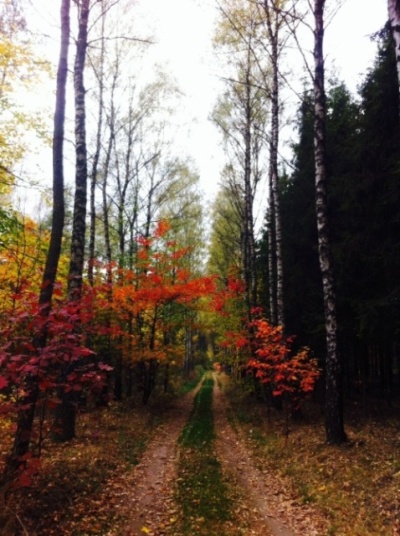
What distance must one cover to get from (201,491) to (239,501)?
30.8 inches

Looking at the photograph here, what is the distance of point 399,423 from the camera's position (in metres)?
11.6

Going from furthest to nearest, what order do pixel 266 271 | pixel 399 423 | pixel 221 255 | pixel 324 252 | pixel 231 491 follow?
pixel 221 255 → pixel 266 271 → pixel 399 423 → pixel 324 252 → pixel 231 491

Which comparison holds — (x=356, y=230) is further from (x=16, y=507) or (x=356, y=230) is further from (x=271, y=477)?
(x=16, y=507)

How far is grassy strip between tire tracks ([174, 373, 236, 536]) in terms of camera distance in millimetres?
5699

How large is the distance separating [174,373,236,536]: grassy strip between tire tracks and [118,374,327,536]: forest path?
0.16 meters

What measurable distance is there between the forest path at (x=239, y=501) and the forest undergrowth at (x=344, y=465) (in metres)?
0.30

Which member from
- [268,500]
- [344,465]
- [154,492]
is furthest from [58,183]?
[344,465]

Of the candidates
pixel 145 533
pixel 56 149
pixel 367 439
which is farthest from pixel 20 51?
pixel 367 439

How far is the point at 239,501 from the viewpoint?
668cm

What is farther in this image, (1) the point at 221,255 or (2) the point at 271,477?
(1) the point at 221,255

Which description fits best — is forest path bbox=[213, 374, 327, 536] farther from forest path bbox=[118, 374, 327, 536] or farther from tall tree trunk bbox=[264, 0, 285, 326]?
tall tree trunk bbox=[264, 0, 285, 326]

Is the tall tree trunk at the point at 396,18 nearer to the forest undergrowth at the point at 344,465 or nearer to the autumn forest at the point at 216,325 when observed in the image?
the autumn forest at the point at 216,325

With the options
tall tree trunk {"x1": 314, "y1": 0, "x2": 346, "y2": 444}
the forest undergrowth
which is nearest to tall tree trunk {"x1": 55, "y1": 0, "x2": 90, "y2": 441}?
the forest undergrowth

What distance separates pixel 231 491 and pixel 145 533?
220 cm
